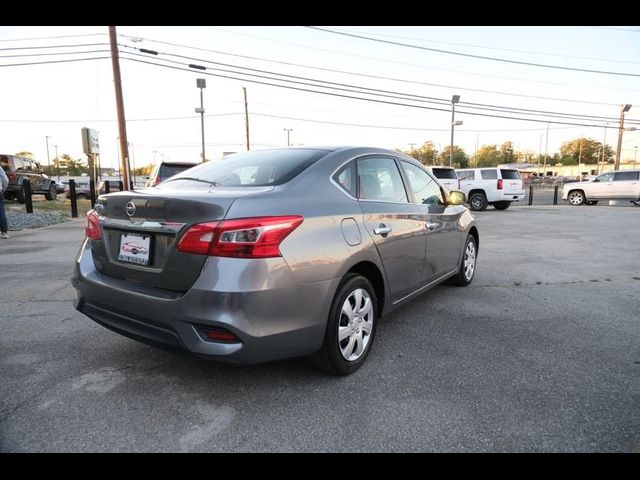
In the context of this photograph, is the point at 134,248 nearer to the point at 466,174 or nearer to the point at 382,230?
the point at 382,230

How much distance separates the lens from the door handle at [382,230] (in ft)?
9.77

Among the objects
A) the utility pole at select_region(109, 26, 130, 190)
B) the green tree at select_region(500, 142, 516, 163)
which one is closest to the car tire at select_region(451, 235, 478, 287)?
the utility pole at select_region(109, 26, 130, 190)

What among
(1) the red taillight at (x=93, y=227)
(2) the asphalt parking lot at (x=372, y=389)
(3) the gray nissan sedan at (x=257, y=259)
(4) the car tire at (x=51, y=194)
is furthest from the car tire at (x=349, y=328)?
(4) the car tire at (x=51, y=194)

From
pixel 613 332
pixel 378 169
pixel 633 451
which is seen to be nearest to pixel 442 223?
pixel 378 169

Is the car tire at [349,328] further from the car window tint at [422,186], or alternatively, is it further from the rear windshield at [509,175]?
the rear windshield at [509,175]

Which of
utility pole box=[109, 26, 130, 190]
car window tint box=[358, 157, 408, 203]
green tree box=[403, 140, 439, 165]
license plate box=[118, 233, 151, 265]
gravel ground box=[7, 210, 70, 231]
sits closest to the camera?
license plate box=[118, 233, 151, 265]

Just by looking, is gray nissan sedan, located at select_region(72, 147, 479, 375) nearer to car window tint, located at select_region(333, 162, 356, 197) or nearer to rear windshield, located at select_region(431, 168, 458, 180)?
car window tint, located at select_region(333, 162, 356, 197)

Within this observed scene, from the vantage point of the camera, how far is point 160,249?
2340 mm

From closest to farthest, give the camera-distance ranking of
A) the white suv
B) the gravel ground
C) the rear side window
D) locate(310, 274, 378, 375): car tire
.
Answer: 1. locate(310, 274, 378, 375): car tire
2. the gravel ground
3. the white suv
4. the rear side window

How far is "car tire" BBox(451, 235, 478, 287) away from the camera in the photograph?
193 inches

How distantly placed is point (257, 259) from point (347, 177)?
112 cm

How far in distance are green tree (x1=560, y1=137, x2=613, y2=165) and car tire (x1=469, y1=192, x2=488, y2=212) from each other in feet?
364

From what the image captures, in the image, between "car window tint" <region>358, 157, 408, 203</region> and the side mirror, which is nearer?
"car window tint" <region>358, 157, 408, 203</region>
